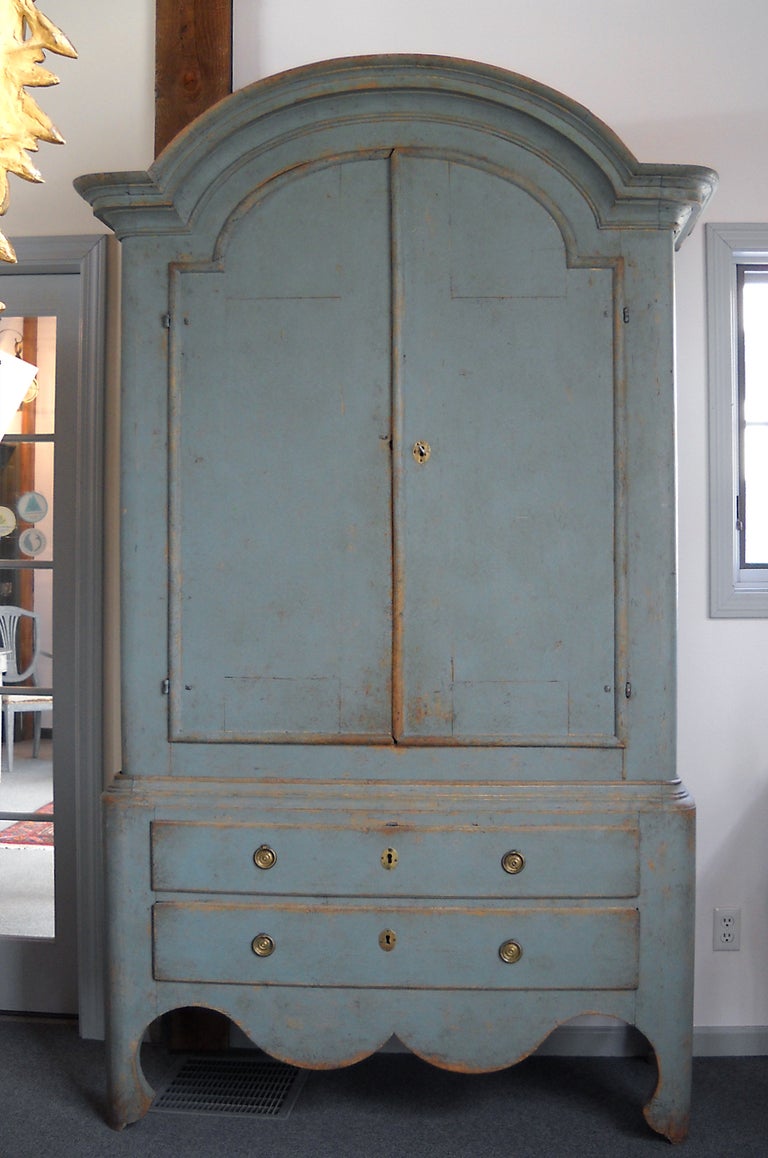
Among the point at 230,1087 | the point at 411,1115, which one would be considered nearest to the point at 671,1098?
the point at 411,1115

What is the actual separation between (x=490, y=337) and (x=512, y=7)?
1197mm

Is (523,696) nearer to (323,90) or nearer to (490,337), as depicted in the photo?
(490,337)

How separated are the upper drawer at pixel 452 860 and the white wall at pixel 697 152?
0.68 meters

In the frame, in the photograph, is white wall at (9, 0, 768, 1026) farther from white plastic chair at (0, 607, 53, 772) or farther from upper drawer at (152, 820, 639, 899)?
white plastic chair at (0, 607, 53, 772)

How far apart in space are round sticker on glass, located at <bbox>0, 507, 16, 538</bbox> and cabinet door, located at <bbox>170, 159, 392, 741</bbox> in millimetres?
954

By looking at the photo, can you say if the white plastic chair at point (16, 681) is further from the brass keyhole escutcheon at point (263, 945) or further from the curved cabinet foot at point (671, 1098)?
the curved cabinet foot at point (671, 1098)

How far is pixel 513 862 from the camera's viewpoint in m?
2.15

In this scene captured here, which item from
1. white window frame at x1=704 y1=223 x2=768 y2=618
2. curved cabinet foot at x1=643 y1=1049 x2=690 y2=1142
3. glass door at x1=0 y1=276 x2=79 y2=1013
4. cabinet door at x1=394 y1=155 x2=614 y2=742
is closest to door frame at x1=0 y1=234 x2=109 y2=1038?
glass door at x1=0 y1=276 x2=79 y2=1013

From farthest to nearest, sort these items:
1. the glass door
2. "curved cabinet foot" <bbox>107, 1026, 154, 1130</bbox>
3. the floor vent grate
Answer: the glass door
the floor vent grate
"curved cabinet foot" <bbox>107, 1026, 154, 1130</bbox>

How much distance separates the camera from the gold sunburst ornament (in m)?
0.91

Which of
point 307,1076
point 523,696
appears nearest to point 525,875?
point 523,696

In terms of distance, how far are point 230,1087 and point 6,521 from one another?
5.57ft

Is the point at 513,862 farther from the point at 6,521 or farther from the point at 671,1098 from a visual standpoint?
the point at 6,521

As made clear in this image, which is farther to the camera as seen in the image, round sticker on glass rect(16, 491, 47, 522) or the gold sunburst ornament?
round sticker on glass rect(16, 491, 47, 522)
